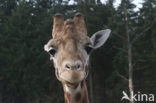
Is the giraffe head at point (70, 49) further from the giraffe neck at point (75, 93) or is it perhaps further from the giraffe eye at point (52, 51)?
the giraffe neck at point (75, 93)

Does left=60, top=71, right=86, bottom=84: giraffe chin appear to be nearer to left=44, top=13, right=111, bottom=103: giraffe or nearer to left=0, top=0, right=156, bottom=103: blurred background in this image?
left=44, top=13, right=111, bottom=103: giraffe

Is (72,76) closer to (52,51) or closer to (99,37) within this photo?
(52,51)

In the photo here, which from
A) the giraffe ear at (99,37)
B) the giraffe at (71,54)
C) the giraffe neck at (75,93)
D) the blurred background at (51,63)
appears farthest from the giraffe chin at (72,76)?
the blurred background at (51,63)

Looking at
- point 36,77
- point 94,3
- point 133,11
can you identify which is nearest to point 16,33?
point 36,77

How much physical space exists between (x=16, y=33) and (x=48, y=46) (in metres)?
23.3

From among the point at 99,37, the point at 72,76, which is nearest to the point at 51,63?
the point at 99,37

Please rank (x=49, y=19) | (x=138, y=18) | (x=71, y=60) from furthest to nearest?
(x=49, y=19) < (x=138, y=18) < (x=71, y=60)

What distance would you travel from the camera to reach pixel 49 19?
83.6 feet

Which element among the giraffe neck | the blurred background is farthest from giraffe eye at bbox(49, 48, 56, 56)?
the blurred background

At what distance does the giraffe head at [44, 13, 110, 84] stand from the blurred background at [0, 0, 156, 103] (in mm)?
19215

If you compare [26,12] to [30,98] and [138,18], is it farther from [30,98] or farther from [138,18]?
[138,18]

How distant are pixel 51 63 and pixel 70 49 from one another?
2190 centimetres

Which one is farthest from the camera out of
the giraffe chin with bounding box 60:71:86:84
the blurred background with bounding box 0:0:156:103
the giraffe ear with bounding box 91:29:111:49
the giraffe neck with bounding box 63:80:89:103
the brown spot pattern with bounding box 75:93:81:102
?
the blurred background with bounding box 0:0:156:103

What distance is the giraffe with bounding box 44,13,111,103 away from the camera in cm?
293
